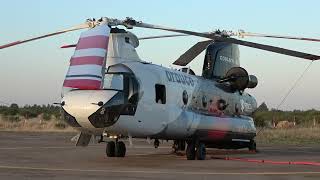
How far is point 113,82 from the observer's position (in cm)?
1800

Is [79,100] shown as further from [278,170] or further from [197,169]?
[278,170]

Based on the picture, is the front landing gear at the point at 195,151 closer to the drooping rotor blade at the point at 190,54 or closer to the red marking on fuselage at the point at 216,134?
the red marking on fuselage at the point at 216,134

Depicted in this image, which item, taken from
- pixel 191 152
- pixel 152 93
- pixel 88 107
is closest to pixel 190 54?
pixel 191 152

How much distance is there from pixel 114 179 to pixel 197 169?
4021 millimetres

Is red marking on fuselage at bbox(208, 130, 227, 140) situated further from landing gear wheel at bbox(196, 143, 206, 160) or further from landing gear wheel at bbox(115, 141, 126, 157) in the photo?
landing gear wheel at bbox(115, 141, 126, 157)

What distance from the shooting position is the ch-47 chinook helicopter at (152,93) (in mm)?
17156

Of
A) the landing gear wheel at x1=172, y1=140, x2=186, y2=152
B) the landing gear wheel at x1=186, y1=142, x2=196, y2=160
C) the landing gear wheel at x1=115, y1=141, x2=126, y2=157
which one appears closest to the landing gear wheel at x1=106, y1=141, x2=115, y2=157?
the landing gear wheel at x1=115, y1=141, x2=126, y2=157

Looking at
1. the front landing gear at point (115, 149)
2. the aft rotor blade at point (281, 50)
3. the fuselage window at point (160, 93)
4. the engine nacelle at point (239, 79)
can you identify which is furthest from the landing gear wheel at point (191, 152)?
the aft rotor blade at point (281, 50)

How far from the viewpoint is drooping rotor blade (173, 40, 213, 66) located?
25750 millimetres

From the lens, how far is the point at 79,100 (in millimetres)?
17328

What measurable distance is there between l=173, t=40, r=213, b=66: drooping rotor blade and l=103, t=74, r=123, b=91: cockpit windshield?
7.79 meters

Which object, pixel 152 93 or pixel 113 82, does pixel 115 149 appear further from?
pixel 113 82

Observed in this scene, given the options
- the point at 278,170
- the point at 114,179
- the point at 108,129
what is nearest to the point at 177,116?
the point at 108,129

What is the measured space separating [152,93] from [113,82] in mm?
2006
